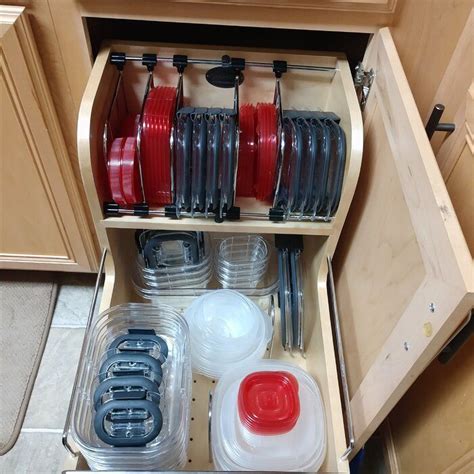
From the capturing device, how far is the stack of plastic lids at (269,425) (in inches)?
35.0

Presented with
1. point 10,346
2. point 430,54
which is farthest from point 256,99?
point 10,346

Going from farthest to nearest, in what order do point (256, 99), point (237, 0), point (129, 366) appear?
point (256, 99) → point (129, 366) → point (237, 0)

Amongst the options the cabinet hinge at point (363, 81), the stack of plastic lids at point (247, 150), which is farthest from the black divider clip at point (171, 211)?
the cabinet hinge at point (363, 81)

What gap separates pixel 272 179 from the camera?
93cm

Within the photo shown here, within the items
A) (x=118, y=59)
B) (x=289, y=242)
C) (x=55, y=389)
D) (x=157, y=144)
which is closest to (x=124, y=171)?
(x=157, y=144)

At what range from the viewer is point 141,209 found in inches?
35.9

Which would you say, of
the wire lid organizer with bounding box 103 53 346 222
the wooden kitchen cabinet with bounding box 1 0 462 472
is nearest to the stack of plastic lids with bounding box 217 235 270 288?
the wooden kitchen cabinet with bounding box 1 0 462 472

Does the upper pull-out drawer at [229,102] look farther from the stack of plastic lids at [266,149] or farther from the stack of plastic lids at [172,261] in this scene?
the stack of plastic lids at [172,261]

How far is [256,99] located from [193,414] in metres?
0.63

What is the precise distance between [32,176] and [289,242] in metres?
0.54

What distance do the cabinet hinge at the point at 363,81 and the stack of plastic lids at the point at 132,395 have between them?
0.54 metres

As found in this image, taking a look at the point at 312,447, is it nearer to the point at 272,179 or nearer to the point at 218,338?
the point at 218,338

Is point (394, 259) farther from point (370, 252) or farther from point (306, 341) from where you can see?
point (306, 341)

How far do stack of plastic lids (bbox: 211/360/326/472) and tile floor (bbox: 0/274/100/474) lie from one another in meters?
0.47
